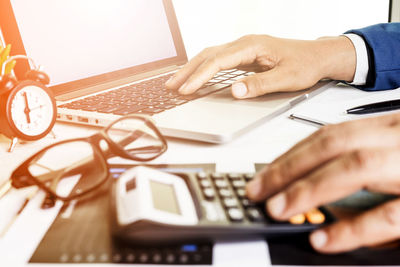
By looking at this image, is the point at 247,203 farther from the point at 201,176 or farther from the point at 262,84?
the point at 262,84

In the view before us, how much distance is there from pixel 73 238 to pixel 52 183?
10 cm

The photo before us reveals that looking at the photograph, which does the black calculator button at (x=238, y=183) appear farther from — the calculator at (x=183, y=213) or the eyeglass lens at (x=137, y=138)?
the eyeglass lens at (x=137, y=138)

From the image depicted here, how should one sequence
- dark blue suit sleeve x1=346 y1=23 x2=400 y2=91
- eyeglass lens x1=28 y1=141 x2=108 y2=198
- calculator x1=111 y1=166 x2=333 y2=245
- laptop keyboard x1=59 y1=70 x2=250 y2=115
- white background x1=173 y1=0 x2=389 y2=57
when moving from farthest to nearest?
1. white background x1=173 y1=0 x2=389 y2=57
2. dark blue suit sleeve x1=346 y1=23 x2=400 y2=91
3. laptop keyboard x1=59 y1=70 x2=250 y2=115
4. eyeglass lens x1=28 y1=141 x2=108 y2=198
5. calculator x1=111 y1=166 x2=333 y2=245

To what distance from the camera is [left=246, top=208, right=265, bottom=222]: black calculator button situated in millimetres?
269

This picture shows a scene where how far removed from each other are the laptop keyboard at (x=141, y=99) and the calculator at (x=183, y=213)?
270 mm

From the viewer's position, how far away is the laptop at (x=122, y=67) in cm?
53

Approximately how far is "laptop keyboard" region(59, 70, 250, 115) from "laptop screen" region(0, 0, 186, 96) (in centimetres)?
8

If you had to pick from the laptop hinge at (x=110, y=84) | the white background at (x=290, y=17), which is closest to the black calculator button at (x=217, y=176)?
the laptop hinge at (x=110, y=84)

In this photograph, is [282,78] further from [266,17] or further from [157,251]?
[266,17]

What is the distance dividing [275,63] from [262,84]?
0.34ft

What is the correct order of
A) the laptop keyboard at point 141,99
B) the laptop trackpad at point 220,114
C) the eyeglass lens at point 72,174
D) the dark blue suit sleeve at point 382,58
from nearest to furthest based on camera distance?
the eyeglass lens at point 72,174
the laptop trackpad at point 220,114
the laptop keyboard at point 141,99
the dark blue suit sleeve at point 382,58

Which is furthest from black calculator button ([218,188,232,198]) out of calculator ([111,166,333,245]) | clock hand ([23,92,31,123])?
clock hand ([23,92,31,123])

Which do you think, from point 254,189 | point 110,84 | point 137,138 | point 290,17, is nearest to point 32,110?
point 137,138

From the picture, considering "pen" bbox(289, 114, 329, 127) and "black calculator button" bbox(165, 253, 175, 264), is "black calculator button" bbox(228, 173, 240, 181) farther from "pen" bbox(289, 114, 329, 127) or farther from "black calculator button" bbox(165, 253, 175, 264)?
"pen" bbox(289, 114, 329, 127)
